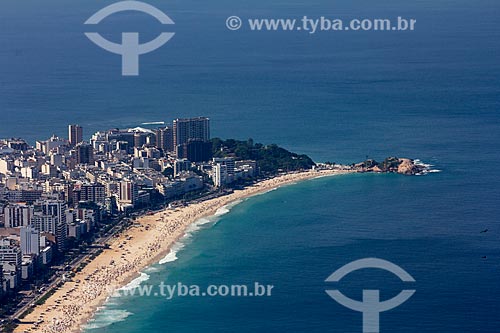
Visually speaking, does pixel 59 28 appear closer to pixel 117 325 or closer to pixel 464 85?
pixel 464 85

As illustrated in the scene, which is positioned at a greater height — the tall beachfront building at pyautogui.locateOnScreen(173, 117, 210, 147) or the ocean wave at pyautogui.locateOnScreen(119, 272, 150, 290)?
the tall beachfront building at pyautogui.locateOnScreen(173, 117, 210, 147)

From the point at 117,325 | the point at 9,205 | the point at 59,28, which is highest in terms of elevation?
the point at 59,28

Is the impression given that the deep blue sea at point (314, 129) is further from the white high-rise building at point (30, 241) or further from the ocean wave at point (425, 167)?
the white high-rise building at point (30, 241)

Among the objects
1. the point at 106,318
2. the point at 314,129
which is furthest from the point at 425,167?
the point at 106,318

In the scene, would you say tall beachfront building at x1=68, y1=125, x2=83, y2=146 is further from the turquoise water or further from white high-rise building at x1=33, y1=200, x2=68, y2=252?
white high-rise building at x1=33, y1=200, x2=68, y2=252

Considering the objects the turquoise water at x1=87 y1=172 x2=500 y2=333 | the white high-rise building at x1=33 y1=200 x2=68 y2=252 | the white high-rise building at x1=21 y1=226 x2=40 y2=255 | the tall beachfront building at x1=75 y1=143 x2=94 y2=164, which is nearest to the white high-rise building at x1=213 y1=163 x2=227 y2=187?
the turquoise water at x1=87 y1=172 x2=500 y2=333

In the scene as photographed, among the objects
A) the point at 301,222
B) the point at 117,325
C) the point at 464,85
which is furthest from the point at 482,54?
the point at 117,325

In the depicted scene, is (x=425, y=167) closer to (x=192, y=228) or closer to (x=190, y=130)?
(x=190, y=130)
